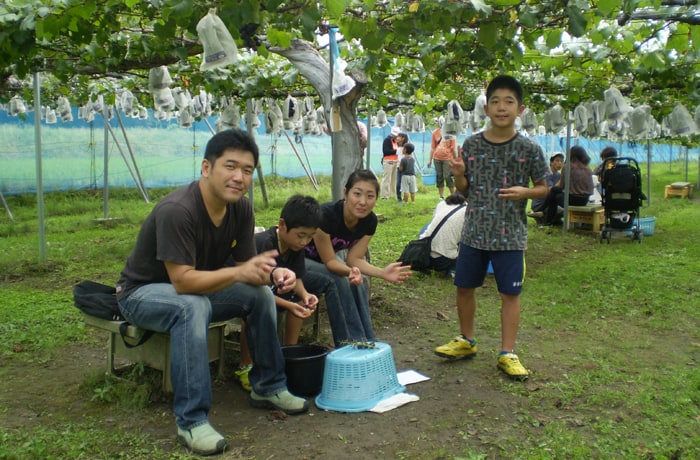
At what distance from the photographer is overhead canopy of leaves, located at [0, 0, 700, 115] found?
3.14m

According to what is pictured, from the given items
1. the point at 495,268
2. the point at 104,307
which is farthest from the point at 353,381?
the point at 104,307

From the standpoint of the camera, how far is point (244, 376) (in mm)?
3389

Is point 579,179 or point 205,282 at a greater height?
point 579,179

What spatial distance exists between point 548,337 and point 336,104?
2325 mm

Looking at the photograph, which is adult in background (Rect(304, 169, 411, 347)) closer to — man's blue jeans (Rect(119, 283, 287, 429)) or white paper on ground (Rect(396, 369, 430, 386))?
white paper on ground (Rect(396, 369, 430, 386))

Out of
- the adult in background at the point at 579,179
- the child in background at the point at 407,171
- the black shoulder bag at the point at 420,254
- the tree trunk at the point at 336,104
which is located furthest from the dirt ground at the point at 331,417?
the child in background at the point at 407,171

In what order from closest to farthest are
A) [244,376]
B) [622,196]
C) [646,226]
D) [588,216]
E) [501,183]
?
[244,376]
[501,183]
[622,196]
[646,226]
[588,216]

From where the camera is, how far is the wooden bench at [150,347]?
3004 millimetres

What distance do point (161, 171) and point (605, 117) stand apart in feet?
36.7

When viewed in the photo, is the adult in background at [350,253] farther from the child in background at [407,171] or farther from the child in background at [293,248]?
the child in background at [407,171]

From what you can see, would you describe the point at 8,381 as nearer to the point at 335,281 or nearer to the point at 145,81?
the point at 335,281

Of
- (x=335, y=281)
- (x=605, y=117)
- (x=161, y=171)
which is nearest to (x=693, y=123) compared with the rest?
(x=605, y=117)

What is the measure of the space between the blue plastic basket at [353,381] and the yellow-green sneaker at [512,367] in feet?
2.53

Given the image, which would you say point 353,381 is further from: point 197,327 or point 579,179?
point 579,179
